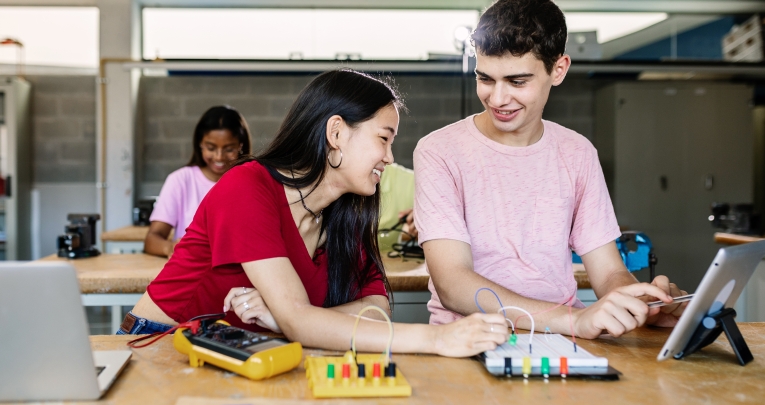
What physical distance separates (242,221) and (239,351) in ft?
1.06

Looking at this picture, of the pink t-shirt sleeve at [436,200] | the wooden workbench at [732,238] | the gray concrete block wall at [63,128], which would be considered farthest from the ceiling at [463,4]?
the pink t-shirt sleeve at [436,200]

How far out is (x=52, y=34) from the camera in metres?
5.58

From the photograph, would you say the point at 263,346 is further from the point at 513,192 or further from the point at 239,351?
the point at 513,192

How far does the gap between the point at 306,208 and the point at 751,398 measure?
92 cm

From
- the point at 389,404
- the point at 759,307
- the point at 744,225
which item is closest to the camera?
the point at 389,404

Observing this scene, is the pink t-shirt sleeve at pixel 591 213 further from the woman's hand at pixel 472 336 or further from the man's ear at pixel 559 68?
the woman's hand at pixel 472 336

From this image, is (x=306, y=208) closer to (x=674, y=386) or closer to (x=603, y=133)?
(x=674, y=386)

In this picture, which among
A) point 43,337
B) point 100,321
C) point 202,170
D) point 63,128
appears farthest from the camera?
point 63,128

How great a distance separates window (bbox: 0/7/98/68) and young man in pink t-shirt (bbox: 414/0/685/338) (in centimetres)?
483

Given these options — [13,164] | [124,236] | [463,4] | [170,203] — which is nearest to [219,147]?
[170,203]

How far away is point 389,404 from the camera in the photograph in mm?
913

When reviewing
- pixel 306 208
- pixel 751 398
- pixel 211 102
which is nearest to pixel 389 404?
pixel 751 398

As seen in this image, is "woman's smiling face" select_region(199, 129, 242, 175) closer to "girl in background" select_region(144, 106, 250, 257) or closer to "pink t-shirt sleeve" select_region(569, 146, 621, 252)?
"girl in background" select_region(144, 106, 250, 257)

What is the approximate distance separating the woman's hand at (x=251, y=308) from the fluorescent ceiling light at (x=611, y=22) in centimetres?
512
